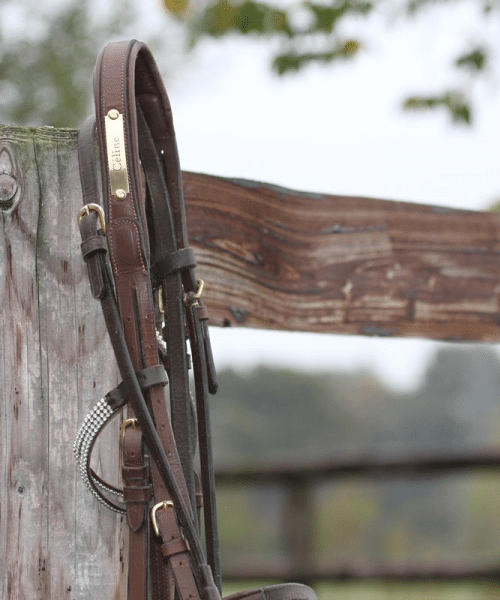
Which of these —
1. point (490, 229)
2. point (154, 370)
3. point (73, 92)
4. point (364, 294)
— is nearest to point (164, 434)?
point (154, 370)

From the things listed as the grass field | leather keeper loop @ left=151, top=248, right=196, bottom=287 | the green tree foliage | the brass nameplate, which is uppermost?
the green tree foliage

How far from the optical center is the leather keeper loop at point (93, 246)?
3.97 feet

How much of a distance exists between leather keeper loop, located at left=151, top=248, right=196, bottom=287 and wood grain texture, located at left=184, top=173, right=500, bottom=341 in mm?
420

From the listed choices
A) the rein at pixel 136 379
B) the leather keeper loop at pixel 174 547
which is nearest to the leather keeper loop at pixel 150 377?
the rein at pixel 136 379

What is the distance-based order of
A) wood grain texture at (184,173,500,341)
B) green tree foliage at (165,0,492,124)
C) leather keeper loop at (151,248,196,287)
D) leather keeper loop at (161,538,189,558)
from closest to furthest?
leather keeper loop at (161,538,189,558), leather keeper loop at (151,248,196,287), wood grain texture at (184,173,500,341), green tree foliage at (165,0,492,124)

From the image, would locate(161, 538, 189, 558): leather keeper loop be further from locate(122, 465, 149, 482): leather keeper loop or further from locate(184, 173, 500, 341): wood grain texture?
locate(184, 173, 500, 341): wood grain texture

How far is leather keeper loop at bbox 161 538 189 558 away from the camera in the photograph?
119 centimetres

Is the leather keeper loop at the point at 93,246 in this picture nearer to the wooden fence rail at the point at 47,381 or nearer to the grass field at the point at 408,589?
the wooden fence rail at the point at 47,381

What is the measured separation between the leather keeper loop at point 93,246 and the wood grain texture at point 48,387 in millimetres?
98

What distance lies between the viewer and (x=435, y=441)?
30391mm

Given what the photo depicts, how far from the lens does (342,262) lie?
2.07m

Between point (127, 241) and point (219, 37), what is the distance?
11.4 ft

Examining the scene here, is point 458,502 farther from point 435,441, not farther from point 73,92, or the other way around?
point 73,92

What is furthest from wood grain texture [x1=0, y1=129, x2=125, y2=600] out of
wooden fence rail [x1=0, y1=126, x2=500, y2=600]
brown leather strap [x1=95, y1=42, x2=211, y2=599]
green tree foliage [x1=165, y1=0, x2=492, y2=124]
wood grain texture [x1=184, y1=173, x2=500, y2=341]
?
green tree foliage [x1=165, y1=0, x2=492, y2=124]
